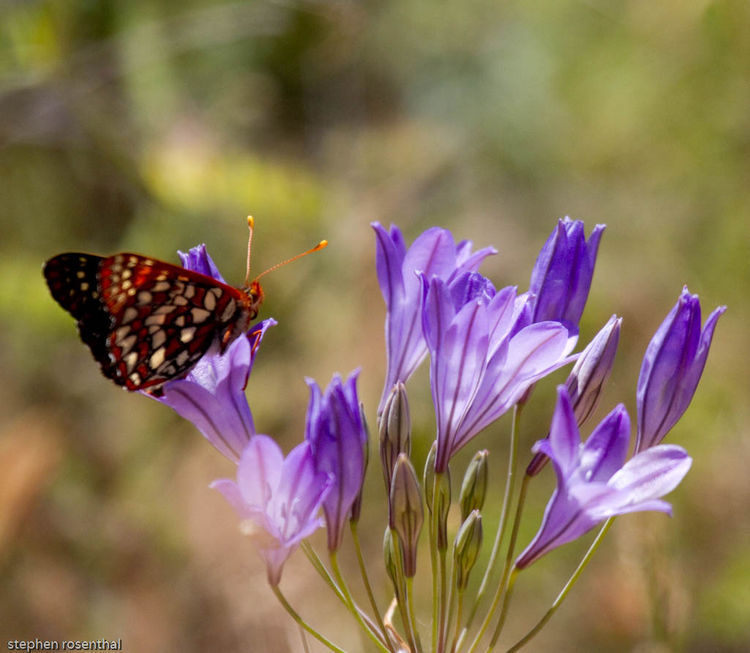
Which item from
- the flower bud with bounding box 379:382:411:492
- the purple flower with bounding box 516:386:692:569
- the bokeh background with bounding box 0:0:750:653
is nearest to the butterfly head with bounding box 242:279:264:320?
the flower bud with bounding box 379:382:411:492

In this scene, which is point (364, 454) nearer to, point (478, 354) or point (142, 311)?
point (478, 354)

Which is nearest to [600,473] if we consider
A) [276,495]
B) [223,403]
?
[276,495]

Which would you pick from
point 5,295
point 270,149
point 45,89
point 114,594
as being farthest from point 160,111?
point 114,594

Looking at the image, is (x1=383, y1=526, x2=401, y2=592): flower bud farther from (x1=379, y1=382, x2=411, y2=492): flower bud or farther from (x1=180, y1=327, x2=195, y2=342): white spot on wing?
(x1=180, y1=327, x2=195, y2=342): white spot on wing

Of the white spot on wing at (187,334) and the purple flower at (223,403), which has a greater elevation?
the white spot on wing at (187,334)

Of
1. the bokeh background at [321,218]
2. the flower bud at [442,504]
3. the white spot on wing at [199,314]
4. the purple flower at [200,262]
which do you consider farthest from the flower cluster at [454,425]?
the bokeh background at [321,218]

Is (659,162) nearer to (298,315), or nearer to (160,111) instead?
(298,315)

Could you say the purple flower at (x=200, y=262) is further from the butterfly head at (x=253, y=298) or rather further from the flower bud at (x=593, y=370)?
the flower bud at (x=593, y=370)
